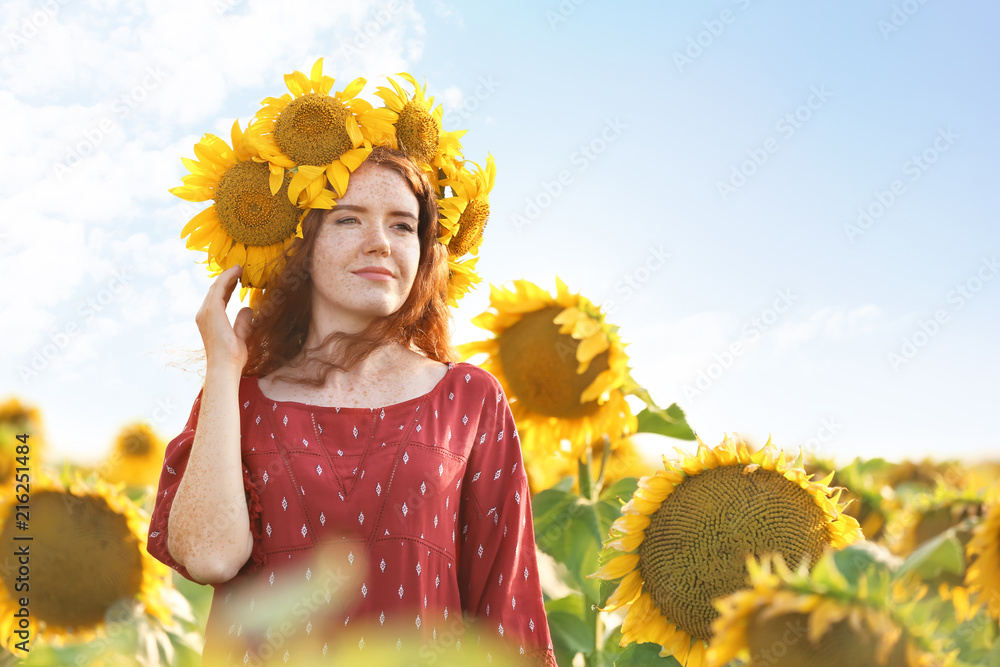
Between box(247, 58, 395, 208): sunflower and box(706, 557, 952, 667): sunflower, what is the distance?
6.26 feet

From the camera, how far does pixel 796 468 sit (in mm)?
2023

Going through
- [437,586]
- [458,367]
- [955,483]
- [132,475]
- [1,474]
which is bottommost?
[132,475]

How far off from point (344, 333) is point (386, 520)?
25.5 inches

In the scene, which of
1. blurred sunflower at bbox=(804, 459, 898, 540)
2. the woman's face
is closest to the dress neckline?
the woman's face

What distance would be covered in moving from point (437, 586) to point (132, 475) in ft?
13.3

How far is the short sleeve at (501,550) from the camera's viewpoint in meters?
2.46

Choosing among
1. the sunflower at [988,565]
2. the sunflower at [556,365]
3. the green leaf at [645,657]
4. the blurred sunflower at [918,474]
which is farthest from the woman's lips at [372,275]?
the blurred sunflower at [918,474]

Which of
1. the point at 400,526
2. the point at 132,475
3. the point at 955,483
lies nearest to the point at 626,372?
the point at 400,526

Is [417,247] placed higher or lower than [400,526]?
higher

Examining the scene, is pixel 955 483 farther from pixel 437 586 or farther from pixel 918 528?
pixel 437 586

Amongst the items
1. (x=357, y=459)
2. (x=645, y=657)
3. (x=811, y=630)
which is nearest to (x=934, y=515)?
(x=645, y=657)

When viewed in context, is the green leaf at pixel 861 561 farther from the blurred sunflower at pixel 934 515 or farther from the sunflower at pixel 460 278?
the sunflower at pixel 460 278

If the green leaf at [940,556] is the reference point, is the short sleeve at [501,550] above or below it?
below

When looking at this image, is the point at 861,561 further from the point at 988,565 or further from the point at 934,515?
the point at 934,515
